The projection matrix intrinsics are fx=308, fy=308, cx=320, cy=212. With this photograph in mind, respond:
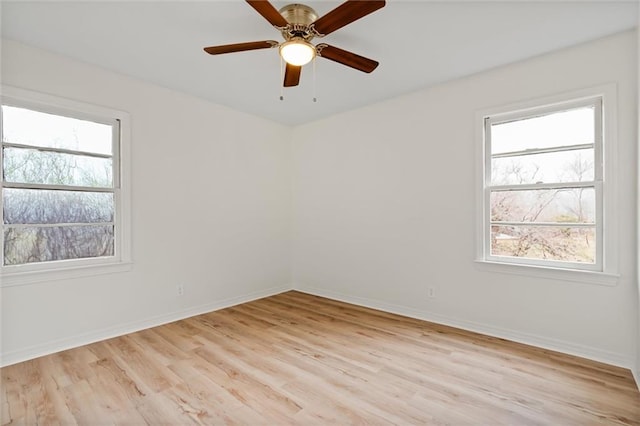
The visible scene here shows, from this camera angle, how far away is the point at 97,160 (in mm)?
3035

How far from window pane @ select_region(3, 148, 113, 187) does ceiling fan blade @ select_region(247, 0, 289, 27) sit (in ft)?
7.61

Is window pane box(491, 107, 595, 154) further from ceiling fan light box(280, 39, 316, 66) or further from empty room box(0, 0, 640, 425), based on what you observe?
ceiling fan light box(280, 39, 316, 66)

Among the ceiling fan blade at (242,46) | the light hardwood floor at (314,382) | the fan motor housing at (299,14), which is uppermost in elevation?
the fan motor housing at (299,14)

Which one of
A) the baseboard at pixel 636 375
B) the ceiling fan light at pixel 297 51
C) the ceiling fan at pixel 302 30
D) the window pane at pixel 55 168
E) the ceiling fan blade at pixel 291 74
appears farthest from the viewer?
the window pane at pixel 55 168

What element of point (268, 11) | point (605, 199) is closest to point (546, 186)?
point (605, 199)

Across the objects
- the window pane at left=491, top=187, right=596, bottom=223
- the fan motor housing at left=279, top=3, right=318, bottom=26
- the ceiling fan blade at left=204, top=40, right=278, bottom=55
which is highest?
the fan motor housing at left=279, top=3, right=318, bottom=26

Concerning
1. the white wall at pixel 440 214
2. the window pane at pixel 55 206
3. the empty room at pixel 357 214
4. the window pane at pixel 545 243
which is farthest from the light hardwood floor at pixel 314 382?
the window pane at pixel 55 206

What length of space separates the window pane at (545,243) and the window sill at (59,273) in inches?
149

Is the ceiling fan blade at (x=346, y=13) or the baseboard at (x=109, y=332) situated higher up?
the ceiling fan blade at (x=346, y=13)

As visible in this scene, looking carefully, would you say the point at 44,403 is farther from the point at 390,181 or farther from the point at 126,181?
the point at 390,181

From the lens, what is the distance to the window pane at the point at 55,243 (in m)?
2.57

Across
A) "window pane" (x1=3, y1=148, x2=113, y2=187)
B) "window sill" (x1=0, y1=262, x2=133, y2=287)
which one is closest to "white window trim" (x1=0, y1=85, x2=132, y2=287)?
"window sill" (x1=0, y1=262, x2=133, y2=287)

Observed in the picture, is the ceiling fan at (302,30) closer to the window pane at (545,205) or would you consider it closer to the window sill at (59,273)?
the window pane at (545,205)

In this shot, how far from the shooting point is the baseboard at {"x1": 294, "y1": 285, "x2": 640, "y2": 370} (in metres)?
2.48
